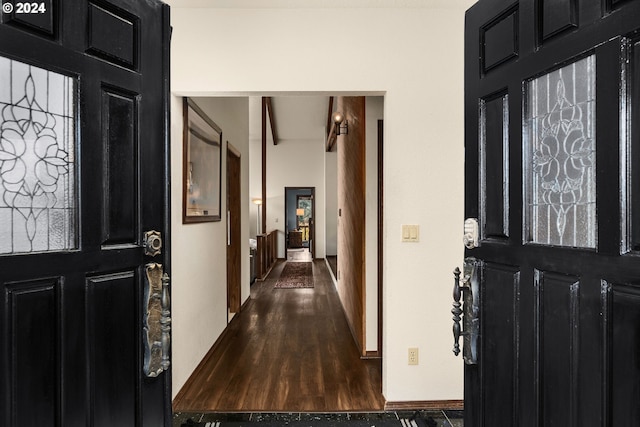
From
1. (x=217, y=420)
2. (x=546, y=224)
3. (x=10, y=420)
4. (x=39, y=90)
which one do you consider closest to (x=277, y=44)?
(x=39, y=90)

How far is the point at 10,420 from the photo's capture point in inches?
37.9

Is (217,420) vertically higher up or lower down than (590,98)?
lower down

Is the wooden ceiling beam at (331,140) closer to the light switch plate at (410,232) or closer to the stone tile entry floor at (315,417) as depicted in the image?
the light switch plate at (410,232)

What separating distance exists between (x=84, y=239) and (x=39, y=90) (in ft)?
1.44

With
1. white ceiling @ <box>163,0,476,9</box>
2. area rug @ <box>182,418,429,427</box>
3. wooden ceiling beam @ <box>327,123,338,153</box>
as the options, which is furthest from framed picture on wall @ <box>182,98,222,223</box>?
wooden ceiling beam @ <box>327,123,338,153</box>

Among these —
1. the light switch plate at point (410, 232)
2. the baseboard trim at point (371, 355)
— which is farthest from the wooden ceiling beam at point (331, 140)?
the light switch plate at point (410, 232)

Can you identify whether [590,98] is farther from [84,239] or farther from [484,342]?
[84,239]

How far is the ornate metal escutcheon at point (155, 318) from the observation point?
127 centimetres

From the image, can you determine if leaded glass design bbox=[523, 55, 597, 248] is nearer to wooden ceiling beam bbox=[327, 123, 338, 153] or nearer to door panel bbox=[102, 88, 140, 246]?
door panel bbox=[102, 88, 140, 246]

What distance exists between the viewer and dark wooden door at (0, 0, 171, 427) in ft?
3.22

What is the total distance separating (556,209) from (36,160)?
1.48 metres

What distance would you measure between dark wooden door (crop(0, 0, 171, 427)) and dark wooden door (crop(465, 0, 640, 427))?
116 centimetres

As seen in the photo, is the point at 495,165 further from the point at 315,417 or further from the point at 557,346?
the point at 315,417

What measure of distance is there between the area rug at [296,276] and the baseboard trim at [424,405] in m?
4.25
